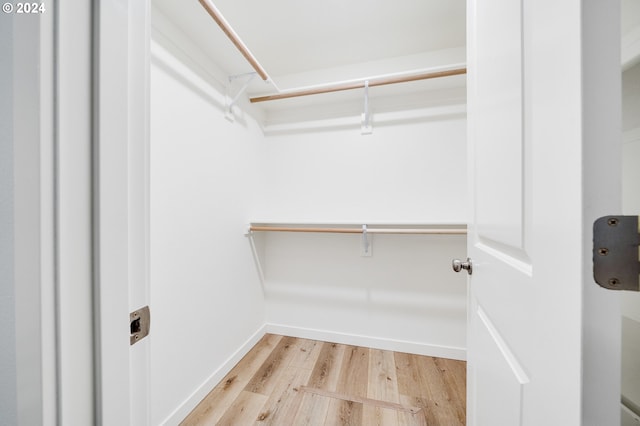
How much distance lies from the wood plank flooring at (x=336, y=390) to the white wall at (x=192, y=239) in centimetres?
15

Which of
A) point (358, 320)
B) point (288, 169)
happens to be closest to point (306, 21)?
point (288, 169)

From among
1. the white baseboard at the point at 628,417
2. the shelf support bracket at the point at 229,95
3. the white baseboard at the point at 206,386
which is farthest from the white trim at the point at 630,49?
the white baseboard at the point at 206,386

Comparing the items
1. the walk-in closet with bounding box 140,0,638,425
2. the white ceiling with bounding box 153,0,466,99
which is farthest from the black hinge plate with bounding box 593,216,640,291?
the white ceiling with bounding box 153,0,466,99

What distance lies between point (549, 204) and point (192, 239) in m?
1.40

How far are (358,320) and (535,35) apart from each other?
1.86 meters

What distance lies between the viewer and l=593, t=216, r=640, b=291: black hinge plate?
260 mm

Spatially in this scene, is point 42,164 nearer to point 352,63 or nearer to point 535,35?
point 535,35

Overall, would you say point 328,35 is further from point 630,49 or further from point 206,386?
point 206,386

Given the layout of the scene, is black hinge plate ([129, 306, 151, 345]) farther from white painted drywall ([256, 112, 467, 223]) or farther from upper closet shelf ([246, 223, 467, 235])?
white painted drywall ([256, 112, 467, 223])

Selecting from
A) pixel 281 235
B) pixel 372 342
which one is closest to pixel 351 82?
pixel 281 235

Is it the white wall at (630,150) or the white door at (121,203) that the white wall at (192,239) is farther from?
the white wall at (630,150)

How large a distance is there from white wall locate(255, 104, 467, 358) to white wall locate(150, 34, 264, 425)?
39 centimetres

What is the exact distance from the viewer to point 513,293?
482mm

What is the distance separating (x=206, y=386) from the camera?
1357 millimetres
